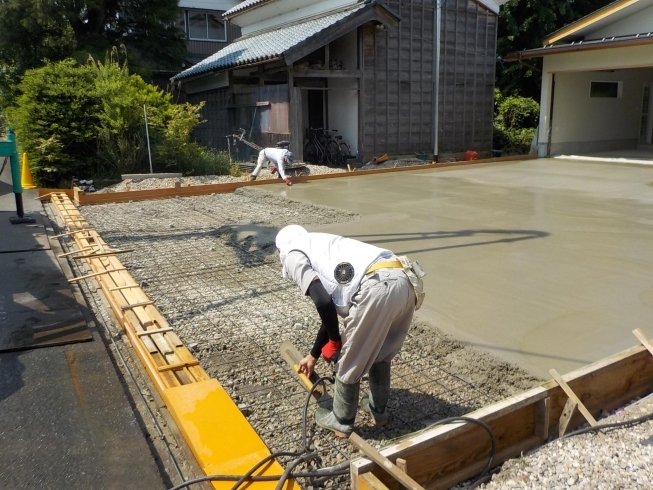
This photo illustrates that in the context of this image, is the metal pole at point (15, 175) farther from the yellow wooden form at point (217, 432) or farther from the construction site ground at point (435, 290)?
the yellow wooden form at point (217, 432)

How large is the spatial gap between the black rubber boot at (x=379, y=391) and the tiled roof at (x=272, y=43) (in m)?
10.2

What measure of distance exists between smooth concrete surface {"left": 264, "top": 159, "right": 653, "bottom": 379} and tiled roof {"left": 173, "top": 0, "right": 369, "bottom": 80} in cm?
381

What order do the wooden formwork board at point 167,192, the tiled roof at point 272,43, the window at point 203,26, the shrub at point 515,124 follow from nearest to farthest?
1. the wooden formwork board at point 167,192
2. the tiled roof at point 272,43
3. the shrub at point 515,124
4. the window at point 203,26

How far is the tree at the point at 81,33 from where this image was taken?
14609 millimetres

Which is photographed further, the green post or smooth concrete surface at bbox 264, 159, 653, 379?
the green post

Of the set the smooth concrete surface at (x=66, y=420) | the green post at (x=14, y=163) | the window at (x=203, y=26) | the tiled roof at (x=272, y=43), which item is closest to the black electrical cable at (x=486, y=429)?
the smooth concrete surface at (x=66, y=420)

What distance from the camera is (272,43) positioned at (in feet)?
45.8

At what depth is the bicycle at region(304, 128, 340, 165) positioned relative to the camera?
13625 millimetres

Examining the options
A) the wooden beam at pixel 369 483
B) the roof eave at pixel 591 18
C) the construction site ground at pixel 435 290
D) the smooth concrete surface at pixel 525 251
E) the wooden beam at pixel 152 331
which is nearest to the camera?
the wooden beam at pixel 369 483

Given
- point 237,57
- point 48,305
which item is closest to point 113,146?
point 237,57

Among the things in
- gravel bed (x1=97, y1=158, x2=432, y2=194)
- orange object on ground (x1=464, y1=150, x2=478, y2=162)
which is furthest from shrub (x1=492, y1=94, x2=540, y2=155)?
gravel bed (x1=97, y1=158, x2=432, y2=194)

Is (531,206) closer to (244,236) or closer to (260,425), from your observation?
(244,236)

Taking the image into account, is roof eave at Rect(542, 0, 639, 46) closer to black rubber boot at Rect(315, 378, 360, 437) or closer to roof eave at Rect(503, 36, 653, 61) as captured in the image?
roof eave at Rect(503, 36, 653, 61)

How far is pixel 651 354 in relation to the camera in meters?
2.84
